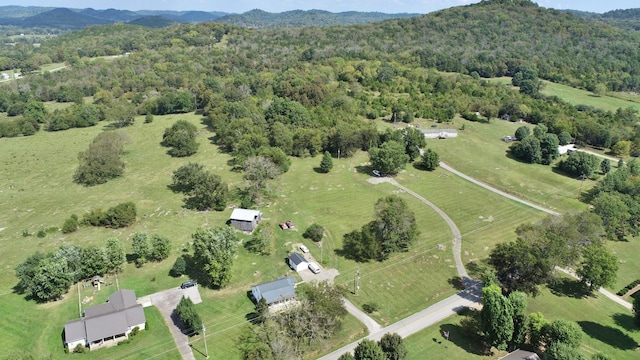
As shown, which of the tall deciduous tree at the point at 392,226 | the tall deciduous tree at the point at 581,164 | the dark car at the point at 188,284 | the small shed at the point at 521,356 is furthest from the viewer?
the tall deciduous tree at the point at 581,164

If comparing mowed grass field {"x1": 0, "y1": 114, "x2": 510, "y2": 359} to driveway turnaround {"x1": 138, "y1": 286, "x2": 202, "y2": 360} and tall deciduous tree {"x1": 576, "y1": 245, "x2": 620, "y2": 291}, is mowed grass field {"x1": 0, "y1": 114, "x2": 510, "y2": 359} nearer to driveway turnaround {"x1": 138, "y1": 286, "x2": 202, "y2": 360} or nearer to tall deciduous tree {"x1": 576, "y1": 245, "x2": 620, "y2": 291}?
driveway turnaround {"x1": 138, "y1": 286, "x2": 202, "y2": 360}

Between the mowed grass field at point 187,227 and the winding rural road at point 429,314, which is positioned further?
the mowed grass field at point 187,227

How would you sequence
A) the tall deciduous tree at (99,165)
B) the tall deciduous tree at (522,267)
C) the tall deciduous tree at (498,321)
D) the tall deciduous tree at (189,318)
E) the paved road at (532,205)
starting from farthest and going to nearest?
1. the tall deciduous tree at (99,165)
2. the paved road at (532,205)
3. the tall deciduous tree at (522,267)
4. the tall deciduous tree at (189,318)
5. the tall deciduous tree at (498,321)

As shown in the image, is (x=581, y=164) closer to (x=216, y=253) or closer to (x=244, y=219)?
(x=244, y=219)

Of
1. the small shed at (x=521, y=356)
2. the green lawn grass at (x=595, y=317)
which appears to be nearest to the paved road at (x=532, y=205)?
the green lawn grass at (x=595, y=317)

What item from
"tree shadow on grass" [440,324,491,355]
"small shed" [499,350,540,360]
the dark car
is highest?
"small shed" [499,350,540,360]

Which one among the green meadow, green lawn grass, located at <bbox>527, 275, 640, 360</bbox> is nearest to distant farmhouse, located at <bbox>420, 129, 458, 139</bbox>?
the green meadow

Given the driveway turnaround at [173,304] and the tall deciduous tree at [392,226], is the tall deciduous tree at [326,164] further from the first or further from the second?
the driveway turnaround at [173,304]
